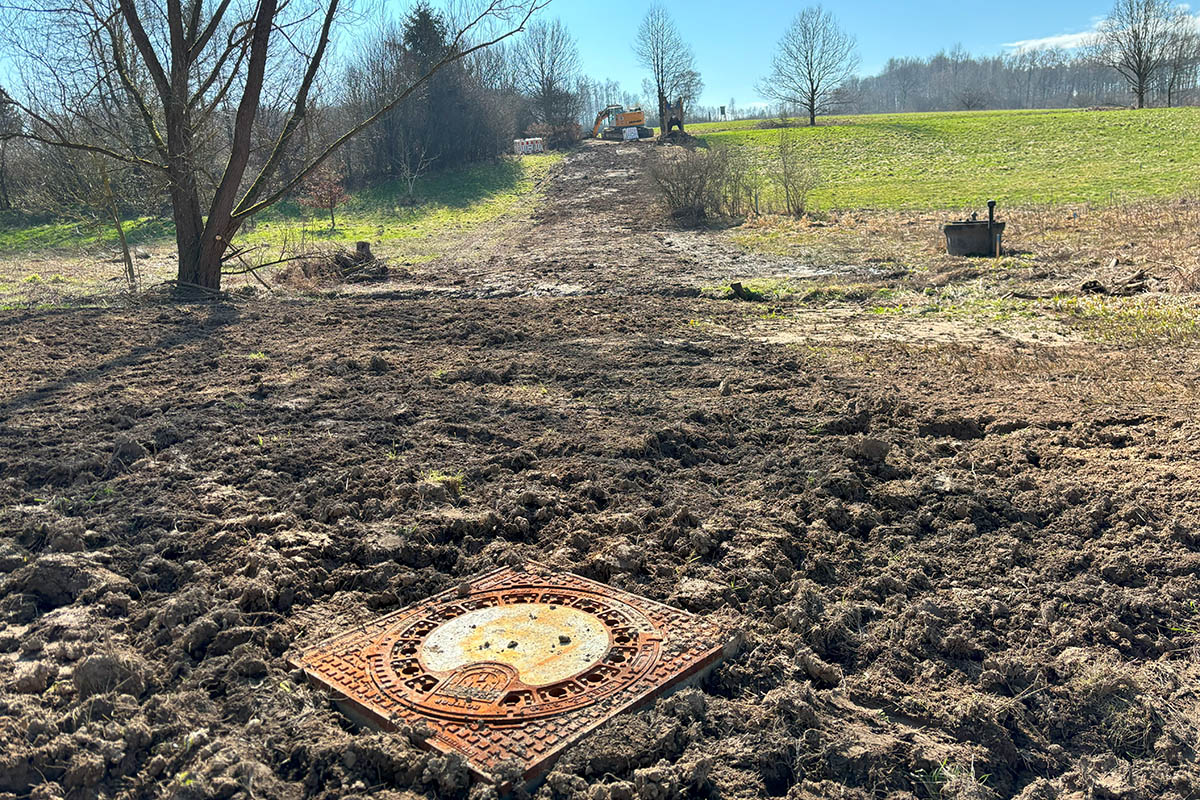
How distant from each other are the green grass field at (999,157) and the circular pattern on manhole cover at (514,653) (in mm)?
23832

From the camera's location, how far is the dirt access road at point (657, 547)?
2914mm

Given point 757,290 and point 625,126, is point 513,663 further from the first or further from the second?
point 625,126

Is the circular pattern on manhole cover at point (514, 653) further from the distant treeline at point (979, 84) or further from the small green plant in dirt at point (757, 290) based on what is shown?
the distant treeline at point (979, 84)

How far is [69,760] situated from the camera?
283 centimetres

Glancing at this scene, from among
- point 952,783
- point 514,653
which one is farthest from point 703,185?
point 952,783

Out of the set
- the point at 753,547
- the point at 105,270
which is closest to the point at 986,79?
the point at 105,270

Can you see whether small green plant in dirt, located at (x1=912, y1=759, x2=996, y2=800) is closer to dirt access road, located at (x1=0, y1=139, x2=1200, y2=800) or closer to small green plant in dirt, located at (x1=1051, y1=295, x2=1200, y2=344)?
dirt access road, located at (x1=0, y1=139, x2=1200, y2=800)

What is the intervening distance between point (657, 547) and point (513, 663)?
4.20 ft

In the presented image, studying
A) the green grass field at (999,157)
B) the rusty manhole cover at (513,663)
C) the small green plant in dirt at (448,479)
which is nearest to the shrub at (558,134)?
the green grass field at (999,157)

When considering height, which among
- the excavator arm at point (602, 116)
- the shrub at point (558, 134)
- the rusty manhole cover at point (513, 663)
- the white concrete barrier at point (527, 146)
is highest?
the excavator arm at point (602, 116)

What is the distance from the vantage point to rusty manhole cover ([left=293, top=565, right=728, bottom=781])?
3.04 m

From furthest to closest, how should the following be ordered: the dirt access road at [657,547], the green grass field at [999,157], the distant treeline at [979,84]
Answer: the distant treeline at [979,84] < the green grass field at [999,157] < the dirt access road at [657,547]

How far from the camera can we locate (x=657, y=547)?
14.8 ft

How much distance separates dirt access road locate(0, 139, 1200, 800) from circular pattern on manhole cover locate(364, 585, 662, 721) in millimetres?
236
